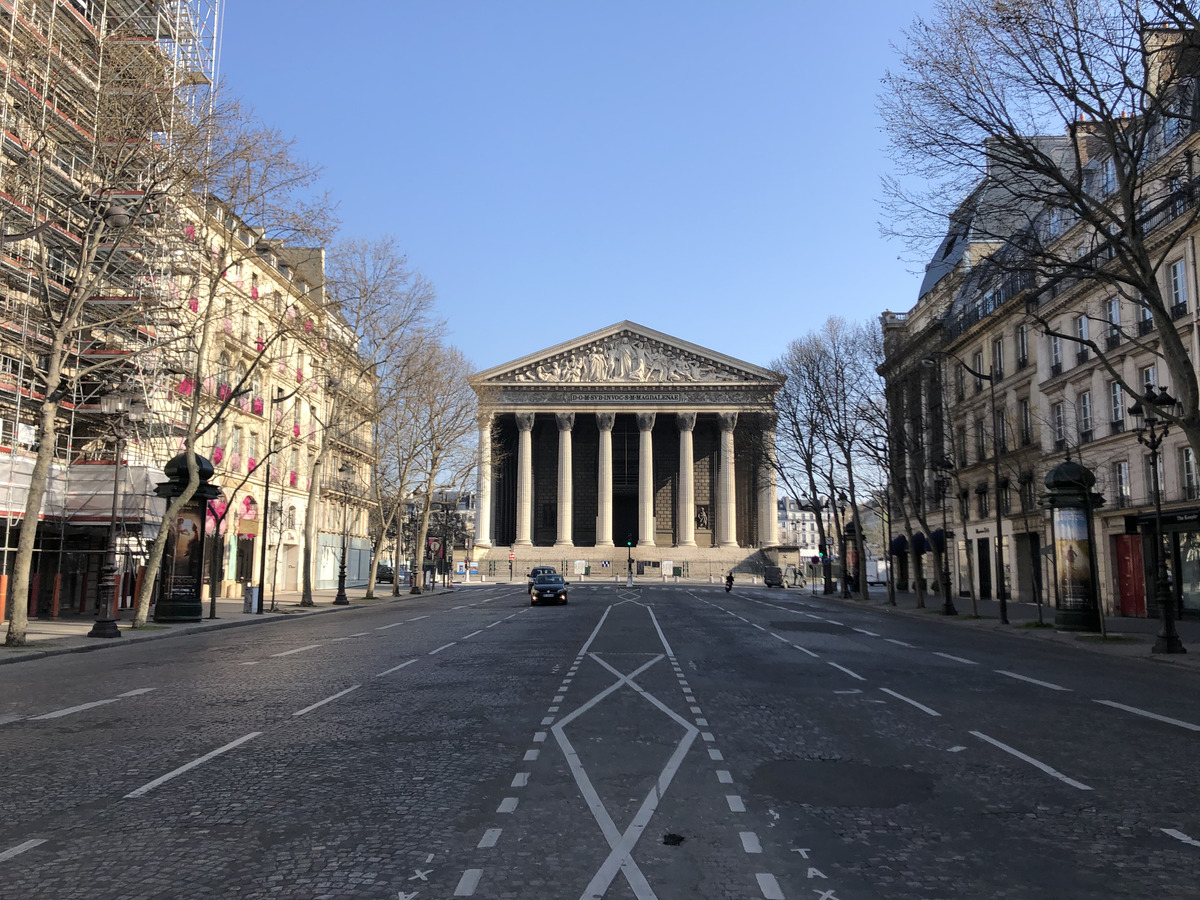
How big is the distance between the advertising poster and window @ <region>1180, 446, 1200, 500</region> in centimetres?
815

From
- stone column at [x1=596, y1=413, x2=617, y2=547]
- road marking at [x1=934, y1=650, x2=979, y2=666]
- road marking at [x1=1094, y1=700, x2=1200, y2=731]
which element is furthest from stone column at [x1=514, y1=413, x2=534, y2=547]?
road marking at [x1=1094, y1=700, x2=1200, y2=731]

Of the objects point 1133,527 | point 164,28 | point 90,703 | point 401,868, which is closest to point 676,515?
point 1133,527

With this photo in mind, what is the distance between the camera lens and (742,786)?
7.53 metres

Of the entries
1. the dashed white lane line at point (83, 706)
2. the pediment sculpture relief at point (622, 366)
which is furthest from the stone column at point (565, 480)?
the dashed white lane line at point (83, 706)

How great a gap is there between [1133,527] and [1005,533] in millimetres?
12149

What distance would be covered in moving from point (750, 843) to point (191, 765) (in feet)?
16.6

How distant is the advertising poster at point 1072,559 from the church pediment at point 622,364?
211 ft

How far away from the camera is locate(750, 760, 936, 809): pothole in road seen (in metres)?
7.18

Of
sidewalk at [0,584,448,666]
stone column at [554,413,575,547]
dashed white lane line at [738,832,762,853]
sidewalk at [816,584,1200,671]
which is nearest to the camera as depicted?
dashed white lane line at [738,832,762,853]

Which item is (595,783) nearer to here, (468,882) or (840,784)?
Answer: (840,784)

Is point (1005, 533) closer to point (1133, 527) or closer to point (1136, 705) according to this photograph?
Result: point (1133, 527)

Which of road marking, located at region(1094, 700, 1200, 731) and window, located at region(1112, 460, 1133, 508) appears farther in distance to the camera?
window, located at region(1112, 460, 1133, 508)

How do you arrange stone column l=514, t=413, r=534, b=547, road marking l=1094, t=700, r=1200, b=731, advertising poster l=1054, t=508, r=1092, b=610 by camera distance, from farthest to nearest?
stone column l=514, t=413, r=534, b=547, advertising poster l=1054, t=508, r=1092, b=610, road marking l=1094, t=700, r=1200, b=731

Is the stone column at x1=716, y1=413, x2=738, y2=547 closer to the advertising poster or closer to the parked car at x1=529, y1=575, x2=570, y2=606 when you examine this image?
the parked car at x1=529, y1=575, x2=570, y2=606
